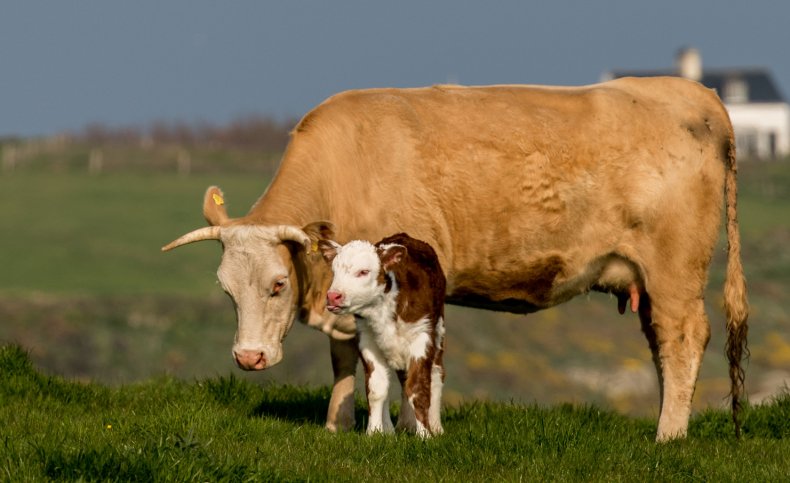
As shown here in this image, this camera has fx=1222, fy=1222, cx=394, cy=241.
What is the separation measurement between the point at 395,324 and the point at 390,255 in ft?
1.56

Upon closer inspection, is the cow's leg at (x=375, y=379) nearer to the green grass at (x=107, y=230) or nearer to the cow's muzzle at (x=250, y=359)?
the cow's muzzle at (x=250, y=359)

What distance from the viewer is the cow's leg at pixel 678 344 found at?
10.4 m

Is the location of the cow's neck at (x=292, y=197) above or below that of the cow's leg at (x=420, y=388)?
above

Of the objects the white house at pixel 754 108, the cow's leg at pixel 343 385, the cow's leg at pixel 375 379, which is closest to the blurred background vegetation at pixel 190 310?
the cow's leg at pixel 343 385

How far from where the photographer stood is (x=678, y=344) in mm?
10539

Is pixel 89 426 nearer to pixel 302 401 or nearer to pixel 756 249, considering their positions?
pixel 302 401

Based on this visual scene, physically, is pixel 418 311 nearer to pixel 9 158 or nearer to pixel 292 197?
pixel 292 197

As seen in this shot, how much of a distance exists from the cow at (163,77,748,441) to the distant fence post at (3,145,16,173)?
51.5 m

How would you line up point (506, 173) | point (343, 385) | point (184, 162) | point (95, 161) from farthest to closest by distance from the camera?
point (95, 161), point (184, 162), point (506, 173), point (343, 385)

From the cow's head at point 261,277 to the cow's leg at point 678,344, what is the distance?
10.7 ft

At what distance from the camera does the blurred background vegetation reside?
1131 inches

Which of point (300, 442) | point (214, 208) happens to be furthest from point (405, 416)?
point (214, 208)

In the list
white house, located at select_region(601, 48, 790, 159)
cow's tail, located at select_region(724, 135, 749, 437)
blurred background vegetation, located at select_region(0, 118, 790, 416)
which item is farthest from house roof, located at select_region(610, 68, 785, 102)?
cow's tail, located at select_region(724, 135, 749, 437)

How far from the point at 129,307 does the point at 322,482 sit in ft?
90.8
